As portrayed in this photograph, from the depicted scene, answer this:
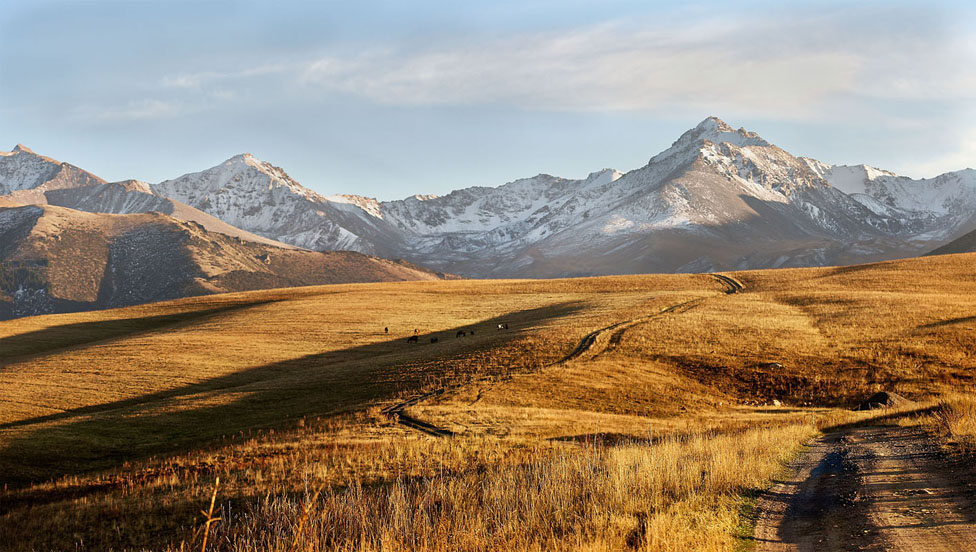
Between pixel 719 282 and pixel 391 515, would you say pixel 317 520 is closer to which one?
pixel 391 515

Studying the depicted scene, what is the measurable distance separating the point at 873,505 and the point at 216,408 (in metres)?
36.7

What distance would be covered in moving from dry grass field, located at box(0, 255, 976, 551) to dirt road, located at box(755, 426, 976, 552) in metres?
0.85

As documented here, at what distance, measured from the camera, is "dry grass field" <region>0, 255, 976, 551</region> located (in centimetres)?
1314

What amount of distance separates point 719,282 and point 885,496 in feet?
302

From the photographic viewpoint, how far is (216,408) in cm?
3988

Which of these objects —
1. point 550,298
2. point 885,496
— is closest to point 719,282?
point 550,298

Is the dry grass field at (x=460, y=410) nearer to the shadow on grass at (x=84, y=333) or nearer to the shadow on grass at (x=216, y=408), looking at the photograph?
the shadow on grass at (x=216, y=408)

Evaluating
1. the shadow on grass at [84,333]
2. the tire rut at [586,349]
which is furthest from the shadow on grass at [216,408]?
the shadow on grass at [84,333]

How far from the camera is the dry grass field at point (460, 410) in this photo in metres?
13.1

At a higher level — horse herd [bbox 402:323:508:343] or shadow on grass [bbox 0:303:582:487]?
horse herd [bbox 402:323:508:343]

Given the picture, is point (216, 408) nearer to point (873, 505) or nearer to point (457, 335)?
point (457, 335)

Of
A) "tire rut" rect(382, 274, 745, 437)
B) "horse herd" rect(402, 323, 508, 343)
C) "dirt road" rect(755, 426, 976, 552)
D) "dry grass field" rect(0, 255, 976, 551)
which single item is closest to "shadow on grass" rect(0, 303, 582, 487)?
"dry grass field" rect(0, 255, 976, 551)

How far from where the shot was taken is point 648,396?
130 feet

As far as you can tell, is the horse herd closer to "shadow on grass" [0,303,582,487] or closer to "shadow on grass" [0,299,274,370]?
"shadow on grass" [0,303,582,487]
